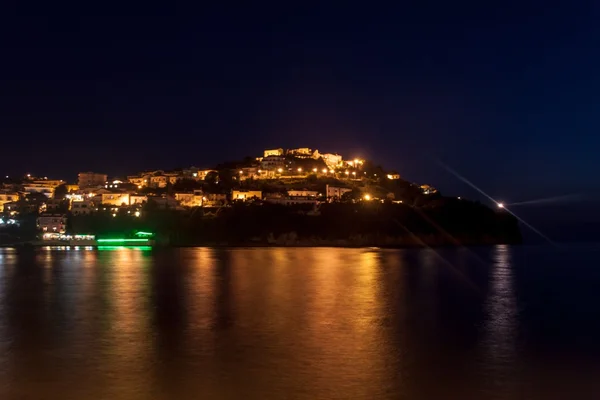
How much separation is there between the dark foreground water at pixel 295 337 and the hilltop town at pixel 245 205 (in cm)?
2833

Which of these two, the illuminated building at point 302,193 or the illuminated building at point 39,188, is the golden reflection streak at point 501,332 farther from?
the illuminated building at point 39,188

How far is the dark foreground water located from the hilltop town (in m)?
28.3

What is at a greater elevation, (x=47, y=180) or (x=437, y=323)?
(x=47, y=180)

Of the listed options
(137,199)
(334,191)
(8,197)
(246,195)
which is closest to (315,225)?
(334,191)

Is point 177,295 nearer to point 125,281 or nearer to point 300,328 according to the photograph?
point 125,281

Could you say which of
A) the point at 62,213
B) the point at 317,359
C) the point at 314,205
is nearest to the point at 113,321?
the point at 317,359

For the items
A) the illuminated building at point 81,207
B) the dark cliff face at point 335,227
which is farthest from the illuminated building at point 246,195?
the illuminated building at point 81,207

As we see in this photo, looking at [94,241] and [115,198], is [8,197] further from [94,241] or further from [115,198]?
[94,241]

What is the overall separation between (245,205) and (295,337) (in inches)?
1742

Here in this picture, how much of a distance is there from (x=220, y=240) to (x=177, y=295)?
33.3 m

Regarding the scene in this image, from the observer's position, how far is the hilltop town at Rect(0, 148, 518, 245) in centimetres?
5247

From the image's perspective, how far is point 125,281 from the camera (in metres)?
21.7

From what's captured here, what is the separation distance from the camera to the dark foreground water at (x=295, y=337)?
8.45m

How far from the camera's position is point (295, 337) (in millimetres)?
11930
